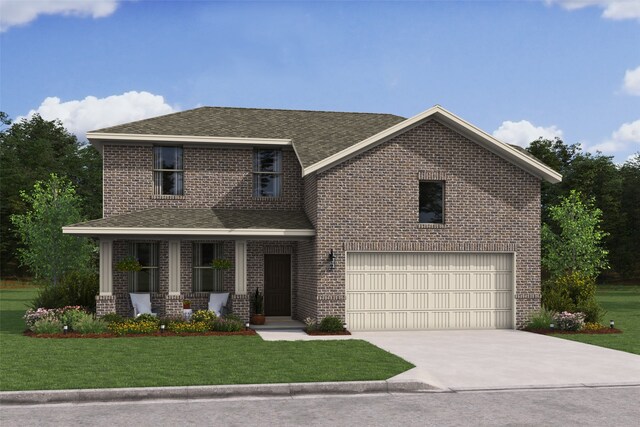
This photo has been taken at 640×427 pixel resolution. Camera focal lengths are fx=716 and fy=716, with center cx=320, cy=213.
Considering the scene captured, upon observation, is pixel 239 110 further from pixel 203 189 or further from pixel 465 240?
pixel 465 240

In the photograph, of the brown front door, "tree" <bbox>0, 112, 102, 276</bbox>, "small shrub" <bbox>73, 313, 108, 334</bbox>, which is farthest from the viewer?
"tree" <bbox>0, 112, 102, 276</bbox>

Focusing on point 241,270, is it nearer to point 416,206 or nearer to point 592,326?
point 416,206

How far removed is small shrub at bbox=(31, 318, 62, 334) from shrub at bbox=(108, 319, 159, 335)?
4.57ft

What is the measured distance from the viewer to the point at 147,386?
11438mm

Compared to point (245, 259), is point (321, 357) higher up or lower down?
lower down

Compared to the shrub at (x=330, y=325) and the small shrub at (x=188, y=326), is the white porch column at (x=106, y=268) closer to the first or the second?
the small shrub at (x=188, y=326)

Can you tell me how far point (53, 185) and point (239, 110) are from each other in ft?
67.2

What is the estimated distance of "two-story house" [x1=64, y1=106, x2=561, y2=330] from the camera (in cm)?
2147

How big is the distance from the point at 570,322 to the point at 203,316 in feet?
35.9

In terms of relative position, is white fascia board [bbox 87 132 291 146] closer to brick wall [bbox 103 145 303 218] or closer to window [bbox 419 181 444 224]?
brick wall [bbox 103 145 303 218]

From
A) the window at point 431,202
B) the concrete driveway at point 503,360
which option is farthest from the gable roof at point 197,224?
the concrete driveway at point 503,360

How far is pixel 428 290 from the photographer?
21906 mm

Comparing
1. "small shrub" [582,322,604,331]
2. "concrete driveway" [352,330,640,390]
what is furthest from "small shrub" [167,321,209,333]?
"small shrub" [582,322,604,331]

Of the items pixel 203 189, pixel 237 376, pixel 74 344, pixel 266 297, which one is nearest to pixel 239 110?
pixel 203 189
